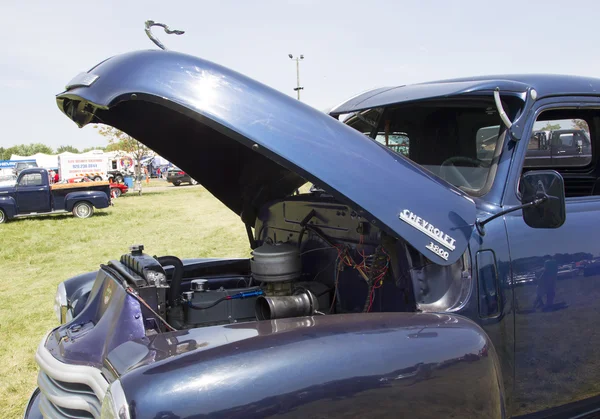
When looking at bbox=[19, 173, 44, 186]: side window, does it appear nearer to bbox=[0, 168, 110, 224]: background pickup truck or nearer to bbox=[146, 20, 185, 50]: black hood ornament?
bbox=[0, 168, 110, 224]: background pickup truck

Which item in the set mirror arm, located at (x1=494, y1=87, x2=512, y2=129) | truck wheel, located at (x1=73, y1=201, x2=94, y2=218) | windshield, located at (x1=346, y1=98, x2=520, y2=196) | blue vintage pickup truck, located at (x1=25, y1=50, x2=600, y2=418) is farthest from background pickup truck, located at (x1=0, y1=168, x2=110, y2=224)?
mirror arm, located at (x1=494, y1=87, x2=512, y2=129)

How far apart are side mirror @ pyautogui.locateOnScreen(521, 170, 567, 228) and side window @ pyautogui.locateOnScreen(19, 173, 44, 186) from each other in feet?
57.4

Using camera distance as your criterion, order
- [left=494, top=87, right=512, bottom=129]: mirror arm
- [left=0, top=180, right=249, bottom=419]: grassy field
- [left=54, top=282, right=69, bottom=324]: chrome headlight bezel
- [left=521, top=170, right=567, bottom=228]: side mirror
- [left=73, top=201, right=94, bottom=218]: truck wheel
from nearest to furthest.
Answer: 1. [left=521, top=170, right=567, bottom=228]: side mirror
2. [left=494, top=87, right=512, bottom=129]: mirror arm
3. [left=54, top=282, right=69, bottom=324]: chrome headlight bezel
4. [left=0, top=180, right=249, bottom=419]: grassy field
5. [left=73, top=201, right=94, bottom=218]: truck wheel

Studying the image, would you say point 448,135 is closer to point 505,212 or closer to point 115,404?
point 505,212

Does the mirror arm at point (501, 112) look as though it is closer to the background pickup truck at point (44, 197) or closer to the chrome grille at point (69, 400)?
the chrome grille at point (69, 400)

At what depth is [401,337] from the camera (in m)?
1.74

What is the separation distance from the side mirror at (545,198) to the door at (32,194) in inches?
681

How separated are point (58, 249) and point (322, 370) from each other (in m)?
10.5

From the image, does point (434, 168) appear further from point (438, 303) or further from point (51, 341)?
point (51, 341)

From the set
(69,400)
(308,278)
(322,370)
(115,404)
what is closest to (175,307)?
(308,278)

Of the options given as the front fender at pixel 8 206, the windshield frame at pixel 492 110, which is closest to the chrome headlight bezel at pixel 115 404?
the windshield frame at pixel 492 110

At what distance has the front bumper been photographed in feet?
5.87

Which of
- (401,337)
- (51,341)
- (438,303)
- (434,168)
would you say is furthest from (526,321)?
(51,341)

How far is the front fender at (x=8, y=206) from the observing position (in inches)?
617
